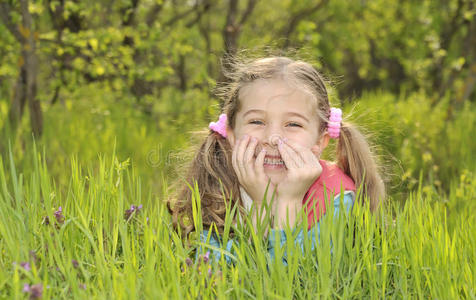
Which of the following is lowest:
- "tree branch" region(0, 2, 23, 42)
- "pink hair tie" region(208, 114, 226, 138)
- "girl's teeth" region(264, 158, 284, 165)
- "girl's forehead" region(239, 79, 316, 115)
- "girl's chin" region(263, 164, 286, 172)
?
"girl's chin" region(263, 164, 286, 172)

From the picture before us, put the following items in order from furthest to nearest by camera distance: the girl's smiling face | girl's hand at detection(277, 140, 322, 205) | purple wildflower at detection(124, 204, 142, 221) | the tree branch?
1. the tree branch
2. the girl's smiling face
3. girl's hand at detection(277, 140, 322, 205)
4. purple wildflower at detection(124, 204, 142, 221)

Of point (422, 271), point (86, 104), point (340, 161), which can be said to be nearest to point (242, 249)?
point (422, 271)

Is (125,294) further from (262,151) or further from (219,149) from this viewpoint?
(219,149)

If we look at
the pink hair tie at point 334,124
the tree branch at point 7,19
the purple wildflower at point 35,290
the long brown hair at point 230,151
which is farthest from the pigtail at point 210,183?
the tree branch at point 7,19

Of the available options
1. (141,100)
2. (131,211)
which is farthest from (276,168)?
(141,100)

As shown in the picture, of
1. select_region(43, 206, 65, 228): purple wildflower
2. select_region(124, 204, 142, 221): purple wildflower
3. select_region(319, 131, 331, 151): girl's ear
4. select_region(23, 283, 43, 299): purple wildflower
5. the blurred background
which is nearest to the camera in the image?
select_region(23, 283, 43, 299): purple wildflower

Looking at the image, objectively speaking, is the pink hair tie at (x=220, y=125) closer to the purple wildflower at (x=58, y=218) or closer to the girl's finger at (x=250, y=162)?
the girl's finger at (x=250, y=162)

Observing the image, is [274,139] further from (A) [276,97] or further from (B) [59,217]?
(B) [59,217]

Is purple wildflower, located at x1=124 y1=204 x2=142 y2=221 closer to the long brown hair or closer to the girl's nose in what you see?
the long brown hair

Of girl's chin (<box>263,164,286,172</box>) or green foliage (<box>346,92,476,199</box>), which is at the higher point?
girl's chin (<box>263,164,286,172</box>)

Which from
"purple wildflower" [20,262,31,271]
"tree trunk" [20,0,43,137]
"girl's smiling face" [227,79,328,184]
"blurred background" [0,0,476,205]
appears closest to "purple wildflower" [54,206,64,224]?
"purple wildflower" [20,262,31,271]

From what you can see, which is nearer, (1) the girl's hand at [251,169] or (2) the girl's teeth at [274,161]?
(1) the girl's hand at [251,169]

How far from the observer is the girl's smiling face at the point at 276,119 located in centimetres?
272

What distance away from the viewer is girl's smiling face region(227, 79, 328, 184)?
2725 millimetres
